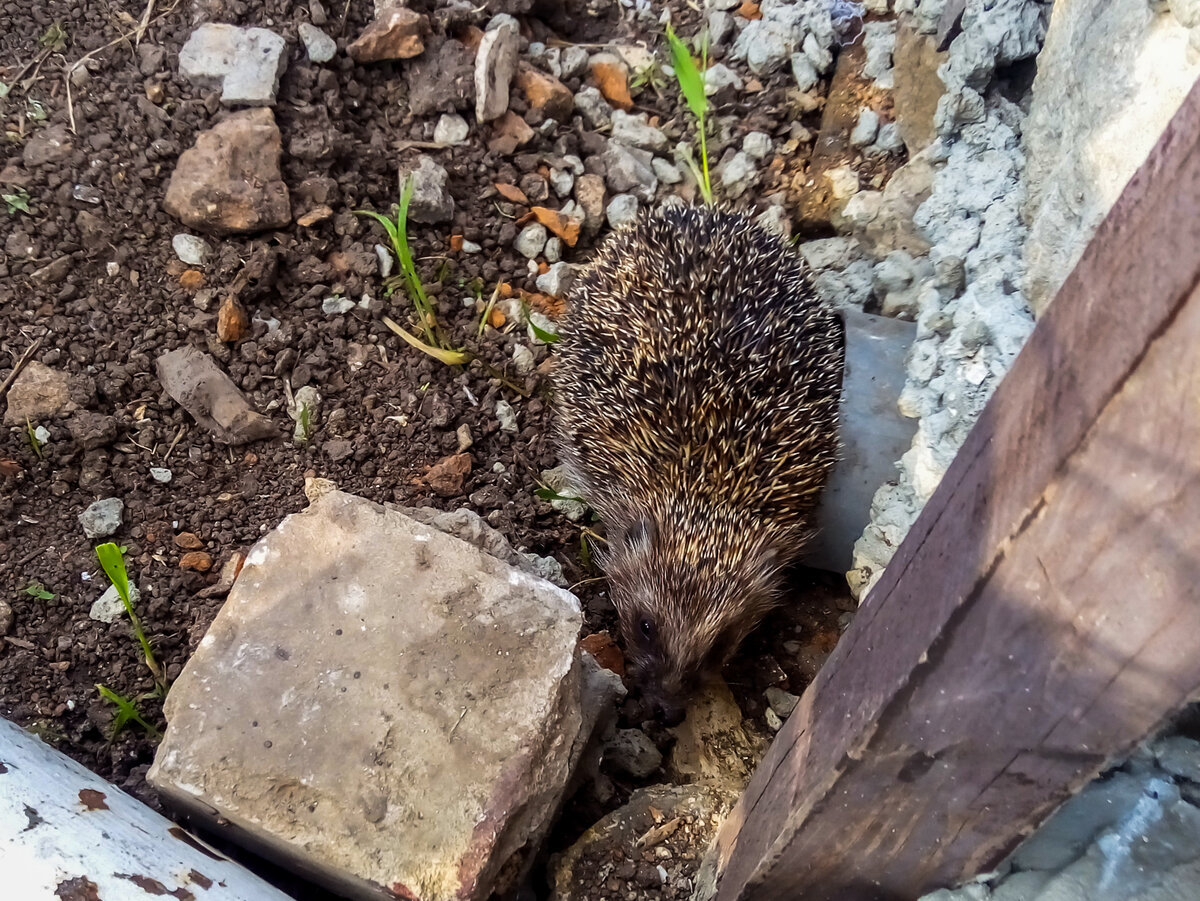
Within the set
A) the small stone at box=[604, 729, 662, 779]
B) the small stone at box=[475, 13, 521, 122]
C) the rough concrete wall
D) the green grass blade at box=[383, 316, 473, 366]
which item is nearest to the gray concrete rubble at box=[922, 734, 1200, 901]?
the rough concrete wall

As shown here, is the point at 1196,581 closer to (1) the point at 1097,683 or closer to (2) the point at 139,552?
(1) the point at 1097,683

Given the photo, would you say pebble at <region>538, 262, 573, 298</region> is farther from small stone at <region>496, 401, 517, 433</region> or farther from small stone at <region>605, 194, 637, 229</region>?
small stone at <region>496, 401, 517, 433</region>

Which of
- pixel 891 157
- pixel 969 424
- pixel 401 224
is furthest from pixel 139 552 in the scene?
pixel 891 157

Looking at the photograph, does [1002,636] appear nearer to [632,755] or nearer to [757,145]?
[632,755]

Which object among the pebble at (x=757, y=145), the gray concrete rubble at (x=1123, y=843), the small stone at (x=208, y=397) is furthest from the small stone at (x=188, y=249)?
the gray concrete rubble at (x=1123, y=843)

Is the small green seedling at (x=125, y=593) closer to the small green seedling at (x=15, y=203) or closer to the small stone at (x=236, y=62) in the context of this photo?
the small green seedling at (x=15, y=203)

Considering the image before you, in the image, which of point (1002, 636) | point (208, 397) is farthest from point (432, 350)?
point (1002, 636)
